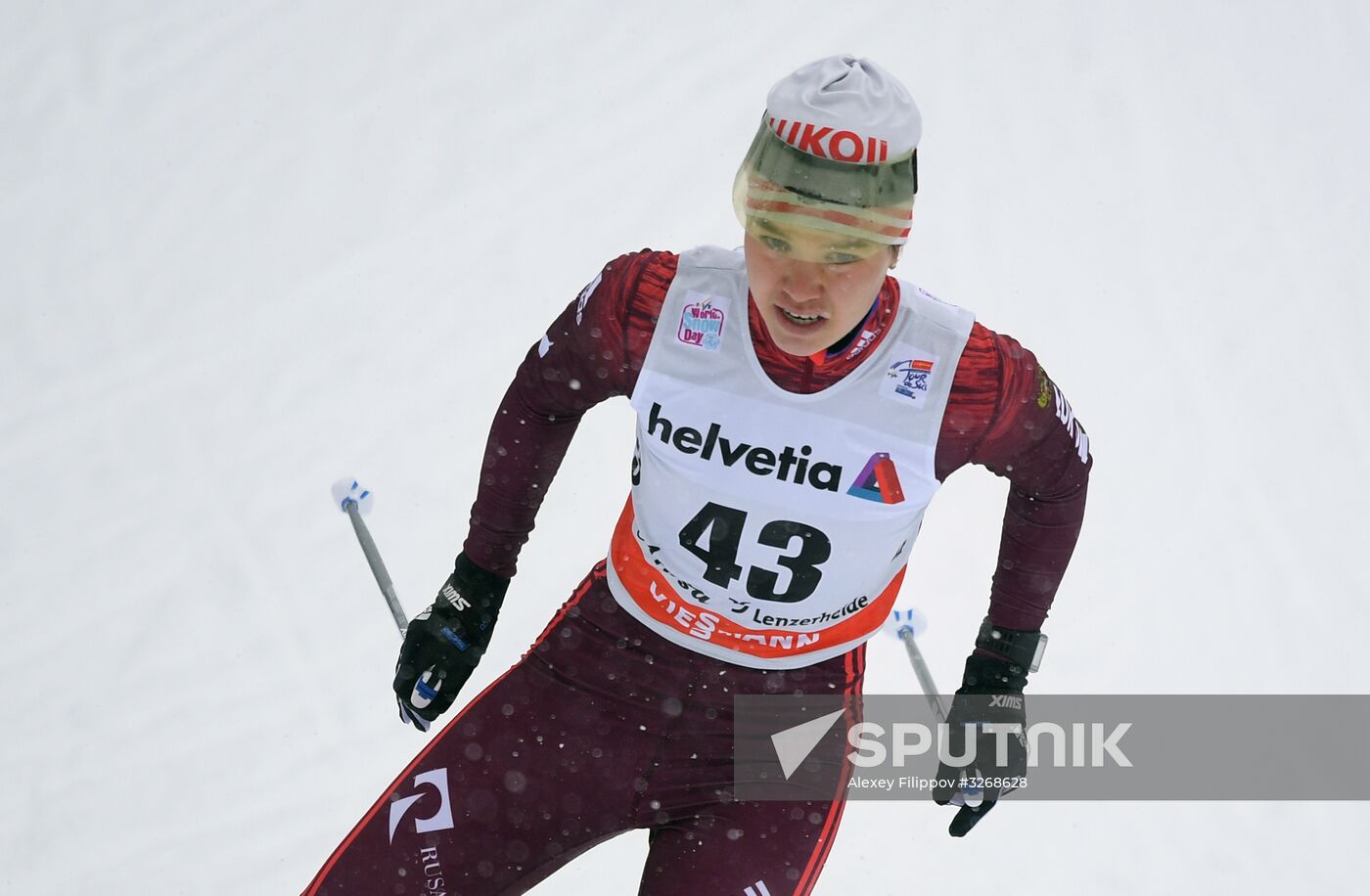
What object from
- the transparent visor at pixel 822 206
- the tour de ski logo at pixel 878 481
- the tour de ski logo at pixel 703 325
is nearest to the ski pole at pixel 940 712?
the tour de ski logo at pixel 878 481

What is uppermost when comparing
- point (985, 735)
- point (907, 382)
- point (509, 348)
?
point (509, 348)

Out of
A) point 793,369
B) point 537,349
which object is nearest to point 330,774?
point 537,349

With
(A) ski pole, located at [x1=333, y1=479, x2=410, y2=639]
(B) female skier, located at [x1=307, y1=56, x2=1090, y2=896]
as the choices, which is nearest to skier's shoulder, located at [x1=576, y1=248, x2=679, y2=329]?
(B) female skier, located at [x1=307, y1=56, x2=1090, y2=896]

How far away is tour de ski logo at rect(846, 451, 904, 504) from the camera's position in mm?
1918

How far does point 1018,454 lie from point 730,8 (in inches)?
118

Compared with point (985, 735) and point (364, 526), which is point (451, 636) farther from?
point (985, 735)

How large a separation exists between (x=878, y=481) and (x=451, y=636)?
796 mm

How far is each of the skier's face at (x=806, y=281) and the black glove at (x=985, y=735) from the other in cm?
78

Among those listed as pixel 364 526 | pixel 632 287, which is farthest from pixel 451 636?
pixel 632 287

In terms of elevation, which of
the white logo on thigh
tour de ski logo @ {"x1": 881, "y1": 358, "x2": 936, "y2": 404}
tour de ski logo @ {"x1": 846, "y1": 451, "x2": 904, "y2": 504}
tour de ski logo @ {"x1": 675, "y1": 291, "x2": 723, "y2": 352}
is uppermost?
tour de ski logo @ {"x1": 675, "y1": 291, "x2": 723, "y2": 352}

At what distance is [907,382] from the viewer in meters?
1.92

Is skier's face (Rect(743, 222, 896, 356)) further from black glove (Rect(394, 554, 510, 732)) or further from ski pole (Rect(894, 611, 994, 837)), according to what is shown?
ski pole (Rect(894, 611, 994, 837))

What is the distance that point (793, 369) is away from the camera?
192 centimetres

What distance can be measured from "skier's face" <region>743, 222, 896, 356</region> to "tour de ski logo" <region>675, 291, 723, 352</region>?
0.16m
